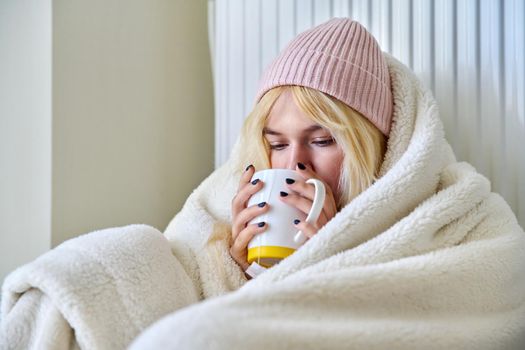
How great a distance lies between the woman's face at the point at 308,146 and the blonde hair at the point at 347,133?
0.04 ft

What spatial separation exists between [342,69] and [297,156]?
0.50 feet

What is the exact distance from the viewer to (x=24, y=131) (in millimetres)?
1268

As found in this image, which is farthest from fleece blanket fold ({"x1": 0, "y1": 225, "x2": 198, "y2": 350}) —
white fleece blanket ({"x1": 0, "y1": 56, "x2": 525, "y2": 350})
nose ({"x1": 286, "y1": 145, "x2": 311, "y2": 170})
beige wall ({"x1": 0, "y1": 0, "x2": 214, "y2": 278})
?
beige wall ({"x1": 0, "y1": 0, "x2": 214, "y2": 278})

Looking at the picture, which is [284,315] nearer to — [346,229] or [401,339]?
[401,339]

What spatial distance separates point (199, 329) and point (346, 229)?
1.02 ft

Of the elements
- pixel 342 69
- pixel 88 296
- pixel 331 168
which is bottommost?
pixel 88 296

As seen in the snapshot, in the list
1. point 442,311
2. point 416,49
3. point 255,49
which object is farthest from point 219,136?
point 442,311

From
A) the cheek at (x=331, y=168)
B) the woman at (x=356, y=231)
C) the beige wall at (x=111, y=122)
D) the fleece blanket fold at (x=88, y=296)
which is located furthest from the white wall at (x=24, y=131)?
the cheek at (x=331, y=168)

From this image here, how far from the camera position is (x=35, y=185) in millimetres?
1246

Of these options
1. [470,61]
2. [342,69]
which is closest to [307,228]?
[342,69]

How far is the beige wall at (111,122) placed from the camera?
4.04 ft

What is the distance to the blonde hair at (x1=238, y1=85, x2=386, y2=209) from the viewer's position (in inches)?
35.7

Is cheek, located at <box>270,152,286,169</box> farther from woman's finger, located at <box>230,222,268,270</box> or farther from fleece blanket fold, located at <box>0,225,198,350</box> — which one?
fleece blanket fold, located at <box>0,225,198,350</box>

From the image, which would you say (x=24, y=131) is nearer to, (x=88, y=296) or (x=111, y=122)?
(x=111, y=122)
